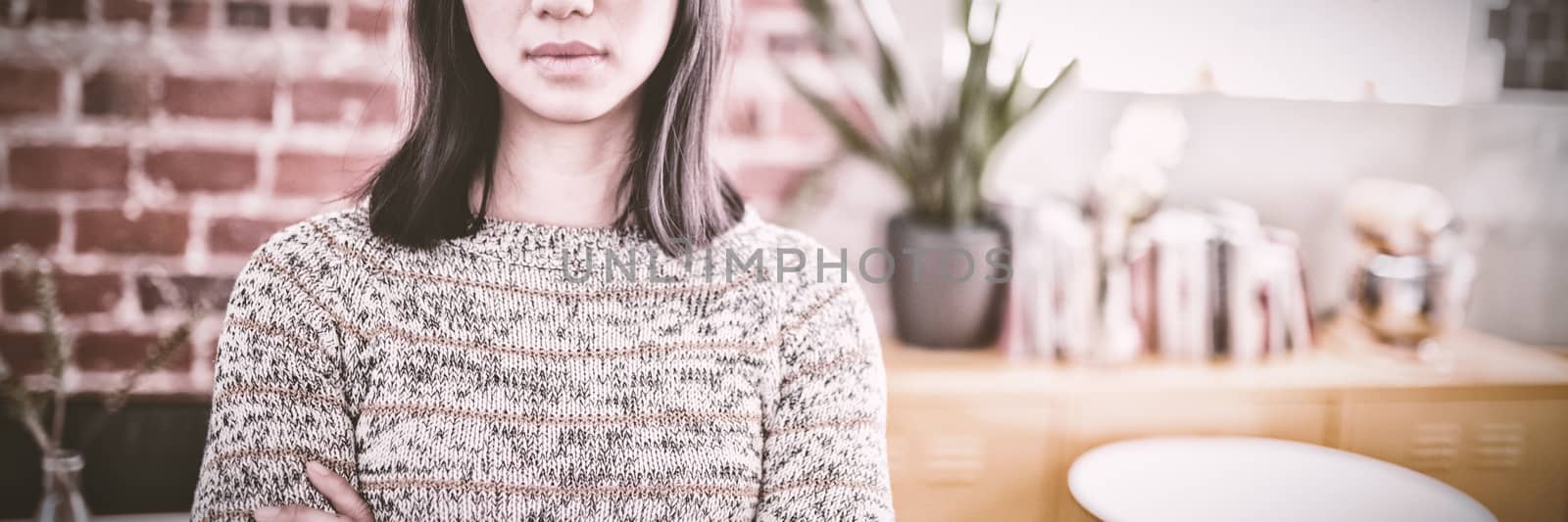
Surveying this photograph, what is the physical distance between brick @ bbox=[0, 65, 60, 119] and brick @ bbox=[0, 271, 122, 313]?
0.26 m

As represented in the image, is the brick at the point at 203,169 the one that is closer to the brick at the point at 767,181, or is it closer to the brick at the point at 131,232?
the brick at the point at 131,232

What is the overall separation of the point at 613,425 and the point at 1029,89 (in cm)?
111

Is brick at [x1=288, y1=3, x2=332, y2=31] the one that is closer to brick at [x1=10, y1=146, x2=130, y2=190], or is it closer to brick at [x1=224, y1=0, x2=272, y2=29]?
brick at [x1=224, y1=0, x2=272, y2=29]

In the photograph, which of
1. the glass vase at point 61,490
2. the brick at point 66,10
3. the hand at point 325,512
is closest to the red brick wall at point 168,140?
the brick at point 66,10

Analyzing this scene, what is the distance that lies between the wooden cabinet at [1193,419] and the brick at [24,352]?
1.41 meters

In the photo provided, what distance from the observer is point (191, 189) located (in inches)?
59.5

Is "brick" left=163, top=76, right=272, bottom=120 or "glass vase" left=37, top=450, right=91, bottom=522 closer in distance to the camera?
"glass vase" left=37, top=450, right=91, bottom=522

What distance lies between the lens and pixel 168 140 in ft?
4.88

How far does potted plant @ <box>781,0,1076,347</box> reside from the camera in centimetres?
151

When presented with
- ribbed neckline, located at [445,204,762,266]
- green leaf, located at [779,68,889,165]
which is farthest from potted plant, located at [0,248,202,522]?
green leaf, located at [779,68,889,165]

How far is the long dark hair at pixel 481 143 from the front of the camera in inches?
36.6

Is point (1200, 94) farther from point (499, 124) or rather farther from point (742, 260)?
point (499, 124)

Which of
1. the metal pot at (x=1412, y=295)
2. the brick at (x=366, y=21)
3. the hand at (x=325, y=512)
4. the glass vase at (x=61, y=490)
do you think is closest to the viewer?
the hand at (x=325, y=512)

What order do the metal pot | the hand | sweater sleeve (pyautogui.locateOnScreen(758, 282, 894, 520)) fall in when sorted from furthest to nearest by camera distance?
the metal pot
sweater sleeve (pyautogui.locateOnScreen(758, 282, 894, 520))
the hand
